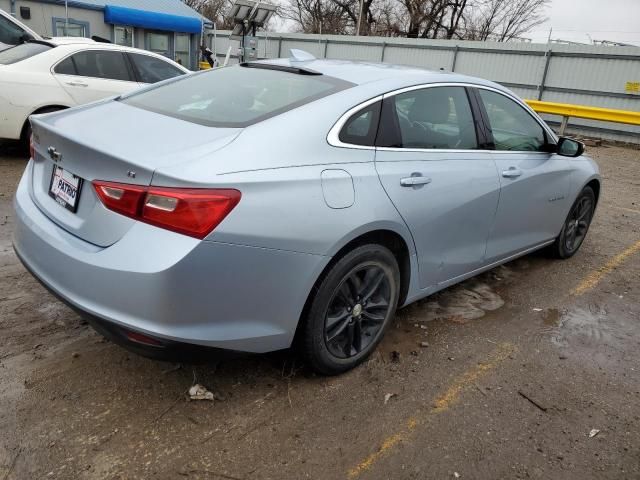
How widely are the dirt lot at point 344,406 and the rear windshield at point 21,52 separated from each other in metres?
4.03

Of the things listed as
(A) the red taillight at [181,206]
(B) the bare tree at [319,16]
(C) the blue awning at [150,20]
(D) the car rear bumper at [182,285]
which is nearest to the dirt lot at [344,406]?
(D) the car rear bumper at [182,285]

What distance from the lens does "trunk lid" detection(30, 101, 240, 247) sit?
7.47ft

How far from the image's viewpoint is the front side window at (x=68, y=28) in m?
20.1

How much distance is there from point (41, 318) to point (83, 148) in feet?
4.59

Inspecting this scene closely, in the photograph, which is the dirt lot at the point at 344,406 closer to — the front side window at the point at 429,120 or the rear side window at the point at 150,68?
the front side window at the point at 429,120

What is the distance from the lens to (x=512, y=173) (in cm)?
376

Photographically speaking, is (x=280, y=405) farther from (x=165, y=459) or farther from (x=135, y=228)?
(x=135, y=228)

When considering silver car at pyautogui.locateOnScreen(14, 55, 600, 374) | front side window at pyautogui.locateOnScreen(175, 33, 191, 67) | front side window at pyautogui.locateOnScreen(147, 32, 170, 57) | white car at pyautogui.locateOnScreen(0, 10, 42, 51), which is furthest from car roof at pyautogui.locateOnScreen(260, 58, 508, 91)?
front side window at pyautogui.locateOnScreen(175, 33, 191, 67)

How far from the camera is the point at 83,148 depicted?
2.43m

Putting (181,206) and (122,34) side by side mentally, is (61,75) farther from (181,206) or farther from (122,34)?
(122,34)

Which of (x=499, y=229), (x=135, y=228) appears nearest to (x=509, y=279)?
(x=499, y=229)

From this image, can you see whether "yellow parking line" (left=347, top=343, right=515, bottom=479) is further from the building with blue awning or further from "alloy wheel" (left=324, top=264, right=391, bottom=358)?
the building with blue awning

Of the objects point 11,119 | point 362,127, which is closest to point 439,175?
point 362,127

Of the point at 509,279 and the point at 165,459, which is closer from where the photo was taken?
the point at 165,459
